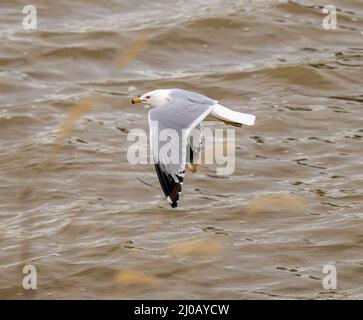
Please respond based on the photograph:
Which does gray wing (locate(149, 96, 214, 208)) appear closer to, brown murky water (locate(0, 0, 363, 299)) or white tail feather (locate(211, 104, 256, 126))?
white tail feather (locate(211, 104, 256, 126))

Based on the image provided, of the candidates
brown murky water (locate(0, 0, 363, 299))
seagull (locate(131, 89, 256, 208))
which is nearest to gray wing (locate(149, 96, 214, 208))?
seagull (locate(131, 89, 256, 208))

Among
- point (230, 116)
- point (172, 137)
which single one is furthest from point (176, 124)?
point (230, 116)

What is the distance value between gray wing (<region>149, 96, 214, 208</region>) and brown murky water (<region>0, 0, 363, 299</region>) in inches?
51.0

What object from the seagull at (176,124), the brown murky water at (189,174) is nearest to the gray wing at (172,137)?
the seagull at (176,124)

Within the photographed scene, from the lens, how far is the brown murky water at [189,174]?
27.1 ft

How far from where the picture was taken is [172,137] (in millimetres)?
7117

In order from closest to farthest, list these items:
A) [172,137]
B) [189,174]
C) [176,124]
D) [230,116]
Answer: [172,137] < [176,124] < [230,116] < [189,174]

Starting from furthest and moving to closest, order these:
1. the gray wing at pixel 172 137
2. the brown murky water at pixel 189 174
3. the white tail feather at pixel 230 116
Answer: the brown murky water at pixel 189 174 → the white tail feather at pixel 230 116 → the gray wing at pixel 172 137

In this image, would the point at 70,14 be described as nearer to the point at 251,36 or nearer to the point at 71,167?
the point at 251,36

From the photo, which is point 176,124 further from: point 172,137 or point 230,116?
point 230,116

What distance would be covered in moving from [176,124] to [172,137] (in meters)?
0.16

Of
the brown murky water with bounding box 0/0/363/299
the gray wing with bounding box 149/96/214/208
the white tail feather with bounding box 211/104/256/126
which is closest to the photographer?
the gray wing with bounding box 149/96/214/208

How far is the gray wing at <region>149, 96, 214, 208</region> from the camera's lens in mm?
6797

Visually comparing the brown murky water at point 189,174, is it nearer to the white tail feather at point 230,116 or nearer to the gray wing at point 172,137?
the white tail feather at point 230,116
